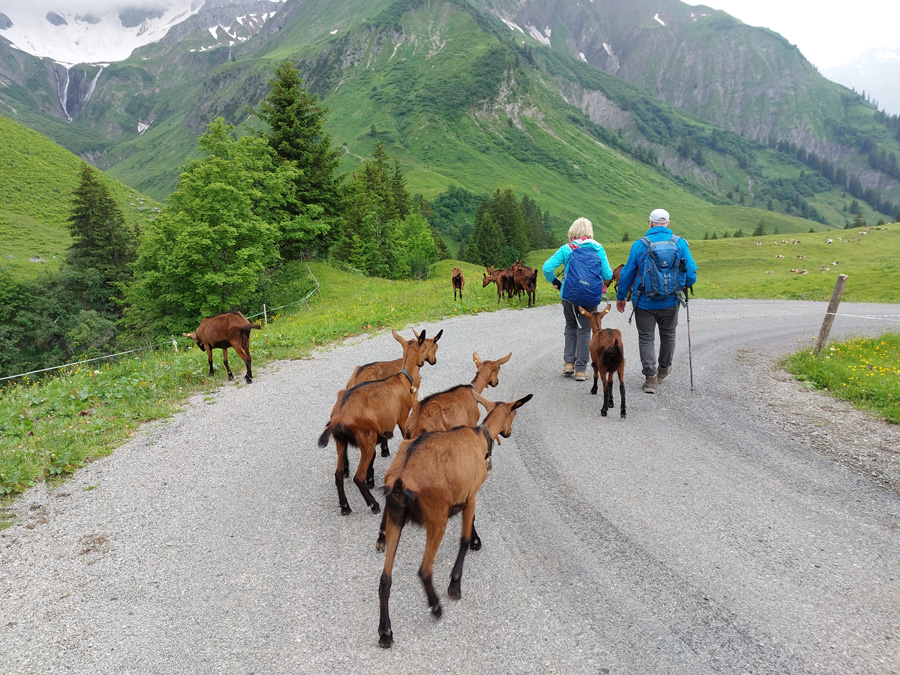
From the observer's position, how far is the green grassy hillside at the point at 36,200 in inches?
2036

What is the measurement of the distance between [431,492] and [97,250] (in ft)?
187

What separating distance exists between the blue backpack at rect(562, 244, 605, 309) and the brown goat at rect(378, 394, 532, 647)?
231 inches

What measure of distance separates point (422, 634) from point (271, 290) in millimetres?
27382

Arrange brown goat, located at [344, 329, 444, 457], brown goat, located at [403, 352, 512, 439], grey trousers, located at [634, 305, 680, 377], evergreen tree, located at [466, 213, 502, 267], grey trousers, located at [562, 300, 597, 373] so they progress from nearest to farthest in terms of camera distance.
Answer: brown goat, located at [403, 352, 512, 439], brown goat, located at [344, 329, 444, 457], grey trousers, located at [634, 305, 680, 377], grey trousers, located at [562, 300, 597, 373], evergreen tree, located at [466, 213, 502, 267]

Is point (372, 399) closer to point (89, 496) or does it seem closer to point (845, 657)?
point (89, 496)

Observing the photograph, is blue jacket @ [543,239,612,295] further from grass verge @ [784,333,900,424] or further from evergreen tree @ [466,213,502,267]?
evergreen tree @ [466,213,502,267]

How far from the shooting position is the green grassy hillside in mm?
51719

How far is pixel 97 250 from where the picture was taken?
4709cm

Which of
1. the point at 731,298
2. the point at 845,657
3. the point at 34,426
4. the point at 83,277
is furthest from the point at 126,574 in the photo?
the point at 83,277

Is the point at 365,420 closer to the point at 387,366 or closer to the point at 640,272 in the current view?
the point at 387,366

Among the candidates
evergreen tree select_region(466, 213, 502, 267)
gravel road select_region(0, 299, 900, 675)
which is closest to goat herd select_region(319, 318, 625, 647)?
gravel road select_region(0, 299, 900, 675)

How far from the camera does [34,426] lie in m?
8.13

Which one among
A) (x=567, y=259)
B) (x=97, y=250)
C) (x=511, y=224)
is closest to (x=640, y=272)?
(x=567, y=259)

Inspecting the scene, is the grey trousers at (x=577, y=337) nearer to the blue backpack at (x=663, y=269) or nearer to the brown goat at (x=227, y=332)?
the blue backpack at (x=663, y=269)
